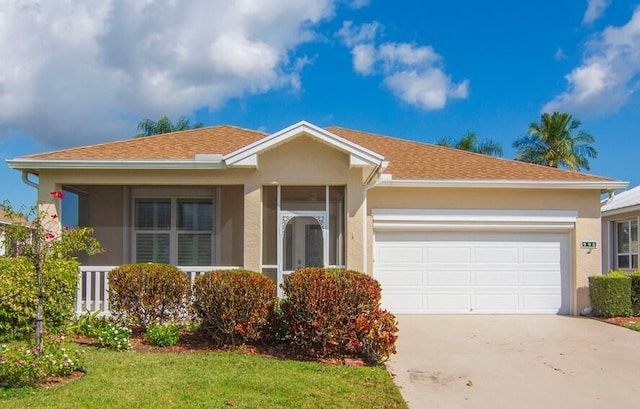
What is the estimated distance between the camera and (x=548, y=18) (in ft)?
52.4

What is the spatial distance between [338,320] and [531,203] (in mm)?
7696

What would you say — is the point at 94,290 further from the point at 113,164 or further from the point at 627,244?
the point at 627,244

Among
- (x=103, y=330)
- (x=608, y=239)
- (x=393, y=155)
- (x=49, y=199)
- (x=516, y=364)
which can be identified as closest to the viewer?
Answer: (x=516, y=364)

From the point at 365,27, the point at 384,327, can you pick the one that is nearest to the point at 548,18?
the point at 365,27

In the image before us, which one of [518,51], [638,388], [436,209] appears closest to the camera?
[638,388]

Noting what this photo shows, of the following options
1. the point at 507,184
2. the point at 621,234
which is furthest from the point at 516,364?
the point at 621,234

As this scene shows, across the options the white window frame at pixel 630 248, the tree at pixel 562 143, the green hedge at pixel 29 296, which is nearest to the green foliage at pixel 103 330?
the green hedge at pixel 29 296

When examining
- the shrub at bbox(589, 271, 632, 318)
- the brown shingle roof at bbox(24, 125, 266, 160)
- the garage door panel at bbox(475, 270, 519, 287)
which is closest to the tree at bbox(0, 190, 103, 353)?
the brown shingle roof at bbox(24, 125, 266, 160)

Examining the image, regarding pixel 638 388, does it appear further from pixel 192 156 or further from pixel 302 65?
pixel 302 65

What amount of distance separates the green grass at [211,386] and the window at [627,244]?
46.9 ft

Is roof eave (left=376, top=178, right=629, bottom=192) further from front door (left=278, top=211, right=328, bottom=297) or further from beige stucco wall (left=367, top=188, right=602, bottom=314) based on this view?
front door (left=278, top=211, right=328, bottom=297)

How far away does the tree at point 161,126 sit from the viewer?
30672 mm

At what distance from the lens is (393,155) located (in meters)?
15.6

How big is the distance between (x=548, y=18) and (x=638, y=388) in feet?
40.1
